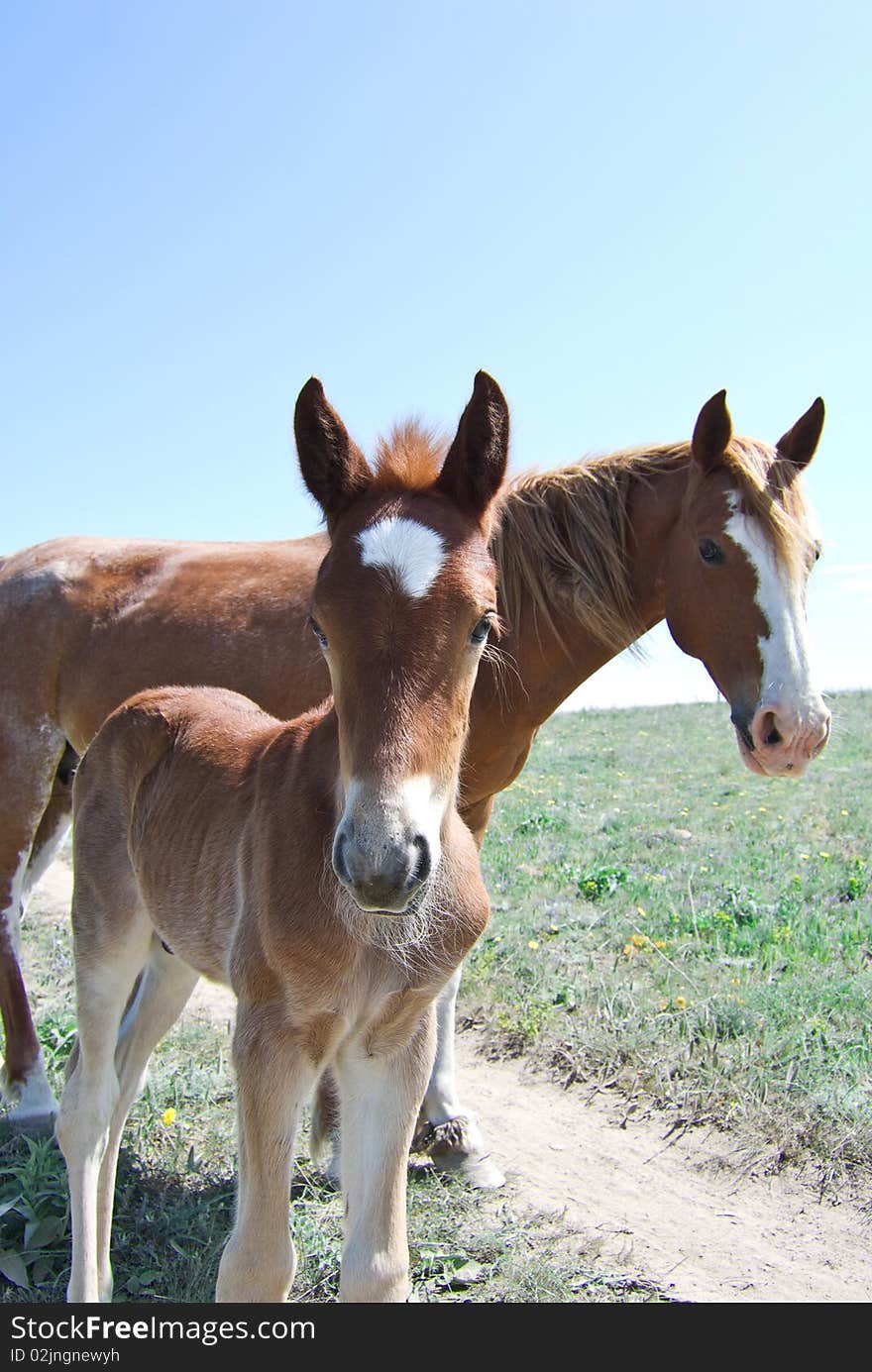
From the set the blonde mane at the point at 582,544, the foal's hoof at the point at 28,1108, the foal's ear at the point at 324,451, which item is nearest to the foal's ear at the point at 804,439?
the blonde mane at the point at 582,544

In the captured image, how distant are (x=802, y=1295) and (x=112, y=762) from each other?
9.38 ft

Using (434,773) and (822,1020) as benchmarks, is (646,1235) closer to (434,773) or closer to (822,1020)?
(822,1020)

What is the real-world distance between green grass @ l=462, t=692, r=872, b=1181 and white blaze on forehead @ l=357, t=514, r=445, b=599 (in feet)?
7.85

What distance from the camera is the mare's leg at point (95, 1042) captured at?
2994mm

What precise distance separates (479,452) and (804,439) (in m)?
1.96

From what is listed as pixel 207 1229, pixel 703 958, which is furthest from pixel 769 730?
pixel 207 1229

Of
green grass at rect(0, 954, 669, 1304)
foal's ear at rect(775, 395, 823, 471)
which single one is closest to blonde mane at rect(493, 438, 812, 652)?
foal's ear at rect(775, 395, 823, 471)

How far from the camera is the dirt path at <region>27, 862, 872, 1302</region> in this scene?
10.4ft

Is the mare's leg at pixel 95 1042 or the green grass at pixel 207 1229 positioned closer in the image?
the mare's leg at pixel 95 1042

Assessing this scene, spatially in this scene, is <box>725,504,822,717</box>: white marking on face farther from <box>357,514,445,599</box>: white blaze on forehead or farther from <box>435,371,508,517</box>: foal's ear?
<box>357,514,445,599</box>: white blaze on forehead

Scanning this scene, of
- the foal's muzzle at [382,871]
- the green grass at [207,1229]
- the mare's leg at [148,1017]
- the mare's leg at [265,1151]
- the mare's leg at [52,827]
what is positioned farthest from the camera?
the mare's leg at [52,827]

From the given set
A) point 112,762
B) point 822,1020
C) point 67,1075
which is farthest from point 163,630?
point 822,1020

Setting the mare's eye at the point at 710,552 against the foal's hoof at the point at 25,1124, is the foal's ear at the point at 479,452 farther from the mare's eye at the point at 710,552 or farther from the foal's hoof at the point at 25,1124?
the foal's hoof at the point at 25,1124

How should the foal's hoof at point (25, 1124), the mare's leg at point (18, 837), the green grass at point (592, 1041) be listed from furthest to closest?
the mare's leg at point (18, 837), the foal's hoof at point (25, 1124), the green grass at point (592, 1041)
